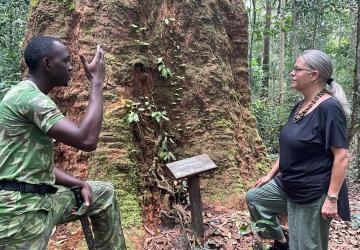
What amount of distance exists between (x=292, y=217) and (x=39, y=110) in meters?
2.38

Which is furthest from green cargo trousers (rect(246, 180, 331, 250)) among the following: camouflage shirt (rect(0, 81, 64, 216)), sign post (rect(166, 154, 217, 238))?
camouflage shirt (rect(0, 81, 64, 216))

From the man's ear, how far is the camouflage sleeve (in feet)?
0.93

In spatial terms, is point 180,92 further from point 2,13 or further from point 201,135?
point 2,13

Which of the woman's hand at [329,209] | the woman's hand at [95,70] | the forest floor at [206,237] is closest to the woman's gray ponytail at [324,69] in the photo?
the woman's hand at [329,209]

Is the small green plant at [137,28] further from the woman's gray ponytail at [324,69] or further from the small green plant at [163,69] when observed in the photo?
the woman's gray ponytail at [324,69]

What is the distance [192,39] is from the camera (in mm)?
5891

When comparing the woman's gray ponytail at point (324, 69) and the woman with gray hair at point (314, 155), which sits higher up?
the woman's gray ponytail at point (324, 69)

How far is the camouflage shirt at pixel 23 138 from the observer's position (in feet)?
9.28

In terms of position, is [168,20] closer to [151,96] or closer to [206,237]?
[151,96]

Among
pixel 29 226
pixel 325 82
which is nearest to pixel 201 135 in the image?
pixel 325 82

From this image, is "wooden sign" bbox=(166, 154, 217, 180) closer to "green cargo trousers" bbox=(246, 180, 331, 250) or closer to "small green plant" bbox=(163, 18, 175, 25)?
"green cargo trousers" bbox=(246, 180, 331, 250)

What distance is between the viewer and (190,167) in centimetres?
444

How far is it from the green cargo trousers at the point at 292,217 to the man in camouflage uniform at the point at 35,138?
194cm

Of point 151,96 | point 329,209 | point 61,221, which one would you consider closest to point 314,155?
point 329,209
